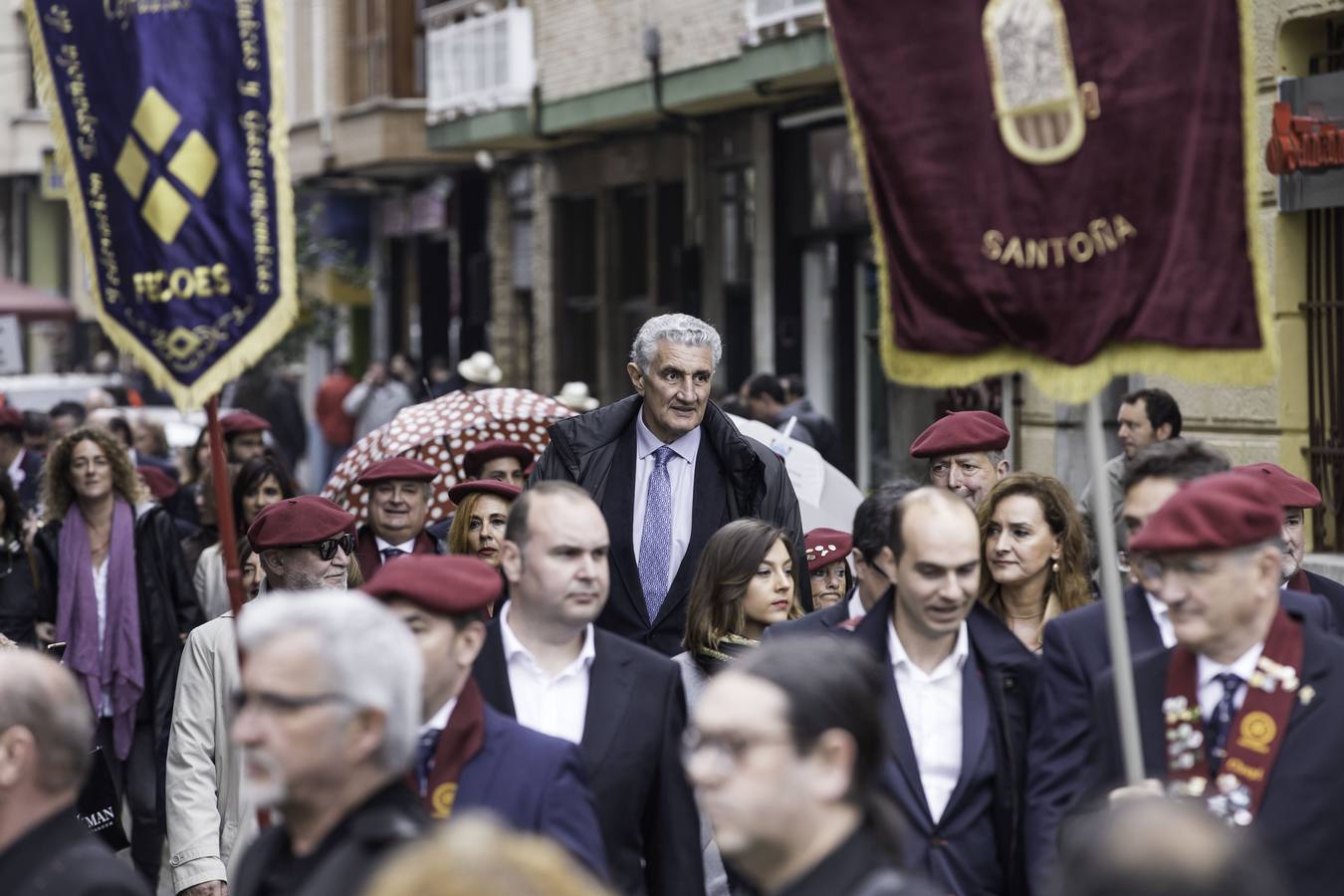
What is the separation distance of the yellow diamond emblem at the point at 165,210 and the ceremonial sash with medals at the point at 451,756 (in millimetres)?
2734

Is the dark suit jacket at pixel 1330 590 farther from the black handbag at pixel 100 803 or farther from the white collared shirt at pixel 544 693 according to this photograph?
the black handbag at pixel 100 803

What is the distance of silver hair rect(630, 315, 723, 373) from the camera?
8.19 metres

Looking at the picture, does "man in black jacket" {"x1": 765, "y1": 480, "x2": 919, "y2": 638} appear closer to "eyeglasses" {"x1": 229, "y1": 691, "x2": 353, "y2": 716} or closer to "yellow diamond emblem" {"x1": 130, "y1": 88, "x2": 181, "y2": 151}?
"eyeglasses" {"x1": 229, "y1": 691, "x2": 353, "y2": 716}

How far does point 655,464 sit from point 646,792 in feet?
8.33

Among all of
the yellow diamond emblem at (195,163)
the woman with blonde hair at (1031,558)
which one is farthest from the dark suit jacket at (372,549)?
the woman with blonde hair at (1031,558)

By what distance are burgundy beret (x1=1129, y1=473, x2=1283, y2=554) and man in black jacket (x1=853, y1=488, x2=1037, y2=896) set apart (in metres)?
0.76

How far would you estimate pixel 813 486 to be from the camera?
1088 centimetres

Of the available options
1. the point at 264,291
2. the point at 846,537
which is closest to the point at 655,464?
the point at 846,537

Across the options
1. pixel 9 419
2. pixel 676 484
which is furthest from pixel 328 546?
pixel 9 419

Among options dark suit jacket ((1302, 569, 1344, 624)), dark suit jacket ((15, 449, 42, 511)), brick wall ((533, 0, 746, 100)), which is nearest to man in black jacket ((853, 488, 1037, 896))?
dark suit jacket ((1302, 569, 1344, 624))

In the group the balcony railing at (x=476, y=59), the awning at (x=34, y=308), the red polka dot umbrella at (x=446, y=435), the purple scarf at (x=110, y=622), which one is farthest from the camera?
the awning at (x=34, y=308)

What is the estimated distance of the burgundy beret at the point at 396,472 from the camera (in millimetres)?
9789

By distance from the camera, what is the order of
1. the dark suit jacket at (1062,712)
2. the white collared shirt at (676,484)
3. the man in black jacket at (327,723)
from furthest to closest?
the white collared shirt at (676,484), the dark suit jacket at (1062,712), the man in black jacket at (327,723)

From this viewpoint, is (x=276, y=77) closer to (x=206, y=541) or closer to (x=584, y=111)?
(x=206, y=541)
